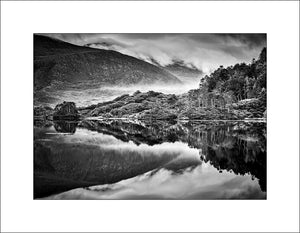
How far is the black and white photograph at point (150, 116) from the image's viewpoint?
422 cm

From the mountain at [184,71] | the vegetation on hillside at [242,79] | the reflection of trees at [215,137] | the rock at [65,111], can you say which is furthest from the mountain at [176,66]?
the rock at [65,111]

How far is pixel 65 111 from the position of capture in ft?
14.4

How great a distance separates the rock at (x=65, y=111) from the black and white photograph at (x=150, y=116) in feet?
0.03

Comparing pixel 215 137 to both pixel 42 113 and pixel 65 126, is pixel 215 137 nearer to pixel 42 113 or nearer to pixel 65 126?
pixel 65 126

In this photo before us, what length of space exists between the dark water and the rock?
8cm

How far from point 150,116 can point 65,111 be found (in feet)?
2.89

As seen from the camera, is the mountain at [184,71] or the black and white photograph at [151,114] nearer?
the black and white photograph at [151,114]

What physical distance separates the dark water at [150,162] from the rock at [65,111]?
0.08m

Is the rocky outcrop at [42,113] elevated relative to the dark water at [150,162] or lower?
elevated

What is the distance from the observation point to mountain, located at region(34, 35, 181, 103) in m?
4.36

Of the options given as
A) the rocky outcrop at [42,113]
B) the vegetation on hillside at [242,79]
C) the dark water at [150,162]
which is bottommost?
the dark water at [150,162]

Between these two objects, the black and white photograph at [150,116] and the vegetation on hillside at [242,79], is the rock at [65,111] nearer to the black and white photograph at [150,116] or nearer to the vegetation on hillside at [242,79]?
the black and white photograph at [150,116]

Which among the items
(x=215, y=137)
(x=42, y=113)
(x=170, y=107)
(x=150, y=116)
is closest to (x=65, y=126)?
(x=42, y=113)
